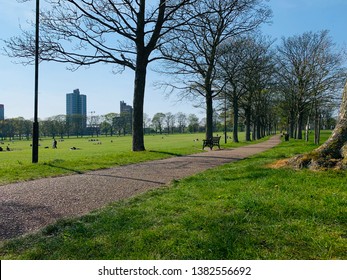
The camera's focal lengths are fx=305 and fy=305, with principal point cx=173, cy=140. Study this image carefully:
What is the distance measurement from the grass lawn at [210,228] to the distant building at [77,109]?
120325 millimetres

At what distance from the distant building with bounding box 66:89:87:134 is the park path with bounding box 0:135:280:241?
382 ft

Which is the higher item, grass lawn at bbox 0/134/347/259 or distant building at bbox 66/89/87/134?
distant building at bbox 66/89/87/134

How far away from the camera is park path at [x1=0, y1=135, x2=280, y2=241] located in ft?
15.8

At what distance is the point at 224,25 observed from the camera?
25.3 metres

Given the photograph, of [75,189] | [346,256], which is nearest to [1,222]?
[75,189]

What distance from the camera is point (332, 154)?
306 inches

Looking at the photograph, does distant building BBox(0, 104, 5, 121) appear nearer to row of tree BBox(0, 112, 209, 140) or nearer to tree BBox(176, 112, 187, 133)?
row of tree BBox(0, 112, 209, 140)

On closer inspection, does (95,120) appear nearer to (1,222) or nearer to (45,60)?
(45,60)

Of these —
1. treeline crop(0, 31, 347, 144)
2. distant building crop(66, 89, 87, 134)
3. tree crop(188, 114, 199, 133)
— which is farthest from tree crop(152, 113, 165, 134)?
treeline crop(0, 31, 347, 144)

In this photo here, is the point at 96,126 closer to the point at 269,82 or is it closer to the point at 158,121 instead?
the point at 158,121

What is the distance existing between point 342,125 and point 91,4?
12954mm

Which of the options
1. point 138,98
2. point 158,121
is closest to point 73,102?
point 158,121

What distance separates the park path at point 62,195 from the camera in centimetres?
480

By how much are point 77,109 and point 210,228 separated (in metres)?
160
